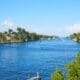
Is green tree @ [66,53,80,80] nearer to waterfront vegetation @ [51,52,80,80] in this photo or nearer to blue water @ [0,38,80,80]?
waterfront vegetation @ [51,52,80,80]

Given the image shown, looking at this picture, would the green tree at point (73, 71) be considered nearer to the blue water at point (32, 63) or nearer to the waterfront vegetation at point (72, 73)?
the waterfront vegetation at point (72, 73)

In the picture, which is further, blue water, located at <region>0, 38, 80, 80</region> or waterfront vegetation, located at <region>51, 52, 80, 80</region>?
blue water, located at <region>0, 38, 80, 80</region>

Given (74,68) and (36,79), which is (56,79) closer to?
(74,68)

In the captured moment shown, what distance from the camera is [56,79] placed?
14.6 m

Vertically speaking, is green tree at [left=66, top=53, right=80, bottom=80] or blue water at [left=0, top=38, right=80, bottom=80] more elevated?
green tree at [left=66, top=53, right=80, bottom=80]

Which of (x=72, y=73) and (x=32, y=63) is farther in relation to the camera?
(x=32, y=63)

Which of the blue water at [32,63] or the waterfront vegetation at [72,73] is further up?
the waterfront vegetation at [72,73]

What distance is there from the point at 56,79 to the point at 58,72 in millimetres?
374

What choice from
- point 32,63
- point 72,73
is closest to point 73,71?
point 72,73

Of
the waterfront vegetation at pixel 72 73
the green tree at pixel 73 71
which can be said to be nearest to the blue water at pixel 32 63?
the waterfront vegetation at pixel 72 73

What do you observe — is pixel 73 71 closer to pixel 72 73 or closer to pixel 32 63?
pixel 72 73

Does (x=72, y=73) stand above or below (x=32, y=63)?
above

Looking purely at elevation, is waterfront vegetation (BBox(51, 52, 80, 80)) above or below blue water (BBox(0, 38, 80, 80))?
above

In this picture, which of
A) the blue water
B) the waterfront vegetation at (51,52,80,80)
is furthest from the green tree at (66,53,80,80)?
the blue water
